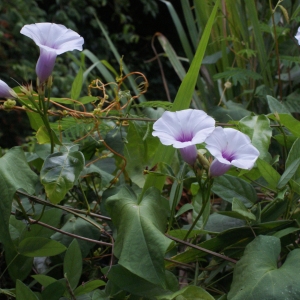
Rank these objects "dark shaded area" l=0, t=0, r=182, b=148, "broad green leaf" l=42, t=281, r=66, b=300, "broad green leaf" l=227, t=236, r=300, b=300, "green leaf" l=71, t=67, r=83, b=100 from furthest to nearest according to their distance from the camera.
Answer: "dark shaded area" l=0, t=0, r=182, b=148 → "green leaf" l=71, t=67, r=83, b=100 → "broad green leaf" l=42, t=281, r=66, b=300 → "broad green leaf" l=227, t=236, r=300, b=300

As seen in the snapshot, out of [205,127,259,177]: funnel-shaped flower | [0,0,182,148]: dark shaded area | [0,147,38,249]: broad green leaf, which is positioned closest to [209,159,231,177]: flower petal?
[205,127,259,177]: funnel-shaped flower

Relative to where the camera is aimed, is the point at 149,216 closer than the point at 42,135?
Yes

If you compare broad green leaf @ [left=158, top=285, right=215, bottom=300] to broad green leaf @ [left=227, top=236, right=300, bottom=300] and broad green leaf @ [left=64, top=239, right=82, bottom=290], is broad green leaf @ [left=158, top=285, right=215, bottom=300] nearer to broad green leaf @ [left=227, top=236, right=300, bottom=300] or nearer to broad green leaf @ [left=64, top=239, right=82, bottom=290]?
broad green leaf @ [left=227, top=236, right=300, bottom=300]

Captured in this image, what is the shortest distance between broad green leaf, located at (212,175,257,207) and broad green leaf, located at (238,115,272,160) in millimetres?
44

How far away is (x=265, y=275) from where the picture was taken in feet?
1.51

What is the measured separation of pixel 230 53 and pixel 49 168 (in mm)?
895

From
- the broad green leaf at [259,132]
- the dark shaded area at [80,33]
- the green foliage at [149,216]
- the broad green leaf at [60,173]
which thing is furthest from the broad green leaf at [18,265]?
the dark shaded area at [80,33]

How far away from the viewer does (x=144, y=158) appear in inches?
27.8

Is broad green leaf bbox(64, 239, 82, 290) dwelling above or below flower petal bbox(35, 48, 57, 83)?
below

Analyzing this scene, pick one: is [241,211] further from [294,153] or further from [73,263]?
[73,263]

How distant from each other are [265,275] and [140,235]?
13 cm

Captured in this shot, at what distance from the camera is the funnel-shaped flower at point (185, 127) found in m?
0.50

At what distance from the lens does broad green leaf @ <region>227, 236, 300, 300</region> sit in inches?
17.4

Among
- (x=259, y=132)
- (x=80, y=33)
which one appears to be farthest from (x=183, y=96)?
(x=80, y=33)
